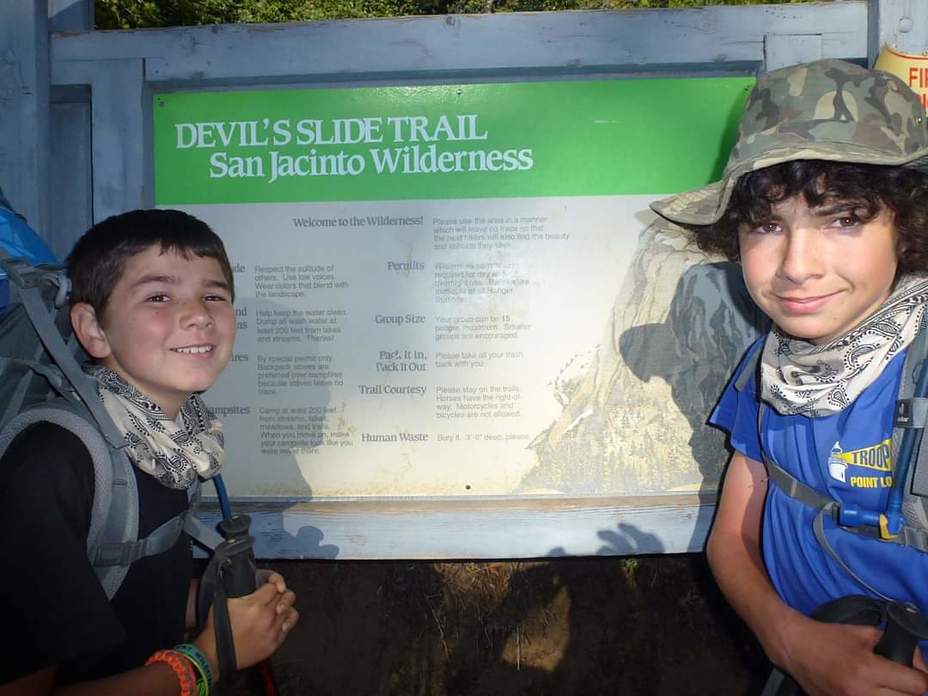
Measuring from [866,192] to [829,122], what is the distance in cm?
14

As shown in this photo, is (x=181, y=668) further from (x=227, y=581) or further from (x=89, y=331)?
A: (x=89, y=331)

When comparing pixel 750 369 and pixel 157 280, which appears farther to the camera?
pixel 750 369

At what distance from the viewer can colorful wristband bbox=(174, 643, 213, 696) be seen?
4.45 ft

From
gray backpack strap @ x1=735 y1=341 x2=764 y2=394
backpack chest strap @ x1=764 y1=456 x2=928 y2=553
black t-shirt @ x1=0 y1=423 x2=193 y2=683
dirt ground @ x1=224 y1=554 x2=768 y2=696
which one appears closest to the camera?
black t-shirt @ x1=0 y1=423 x2=193 y2=683

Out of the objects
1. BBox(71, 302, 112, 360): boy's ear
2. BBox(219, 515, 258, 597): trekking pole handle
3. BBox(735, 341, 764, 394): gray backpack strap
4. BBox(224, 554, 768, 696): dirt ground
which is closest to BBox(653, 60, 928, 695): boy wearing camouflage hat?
BBox(735, 341, 764, 394): gray backpack strap

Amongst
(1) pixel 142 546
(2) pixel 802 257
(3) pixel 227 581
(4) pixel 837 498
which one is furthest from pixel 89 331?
(4) pixel 837 498

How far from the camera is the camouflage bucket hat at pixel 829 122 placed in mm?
1298

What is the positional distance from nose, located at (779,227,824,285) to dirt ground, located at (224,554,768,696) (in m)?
2.06

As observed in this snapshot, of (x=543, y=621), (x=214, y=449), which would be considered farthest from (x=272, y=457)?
(x=543, y=621)

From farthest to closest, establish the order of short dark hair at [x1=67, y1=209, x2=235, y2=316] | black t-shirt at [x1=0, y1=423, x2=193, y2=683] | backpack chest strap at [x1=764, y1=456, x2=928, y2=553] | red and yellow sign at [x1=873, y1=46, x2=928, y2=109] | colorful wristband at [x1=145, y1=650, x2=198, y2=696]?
red and yellow sign at [x1=873, y1=46, x2=928, y2=109], short dark hair at [x1=67, y1=209, x2=235, y2=316], colorful wristband at [x1=145, y1=650, x2=198, y2=696], backpack chest strap at [x1=764, y1=456, x2=928, y2=553], black t-shirt at [x1=0, y1=423, x2=193, y2=683]

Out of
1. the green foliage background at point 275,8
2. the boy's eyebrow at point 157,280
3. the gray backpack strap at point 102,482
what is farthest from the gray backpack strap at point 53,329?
the green foliage background at point 275,8

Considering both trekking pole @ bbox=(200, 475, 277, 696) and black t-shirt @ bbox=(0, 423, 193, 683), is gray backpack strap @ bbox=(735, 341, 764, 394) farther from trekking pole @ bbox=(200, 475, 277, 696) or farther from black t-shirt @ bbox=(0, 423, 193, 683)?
black t-shirt @ bbox=(0, 423, 193, 683)

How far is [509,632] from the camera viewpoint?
3.08m

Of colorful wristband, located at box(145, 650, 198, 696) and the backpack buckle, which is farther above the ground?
the backpack buckle
